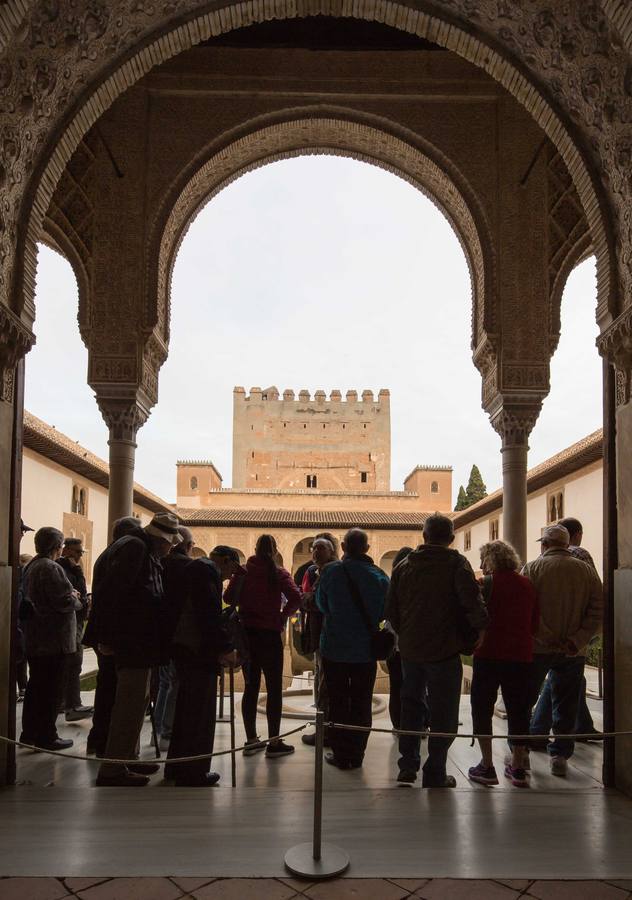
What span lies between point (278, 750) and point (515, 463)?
17.3 feet

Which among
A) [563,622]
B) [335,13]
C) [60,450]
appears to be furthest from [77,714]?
[60,450]

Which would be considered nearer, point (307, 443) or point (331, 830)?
point (331, 830)

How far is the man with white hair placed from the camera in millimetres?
4324

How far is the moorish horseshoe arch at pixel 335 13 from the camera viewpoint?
4039 millimetres

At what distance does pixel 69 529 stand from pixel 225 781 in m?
15.2

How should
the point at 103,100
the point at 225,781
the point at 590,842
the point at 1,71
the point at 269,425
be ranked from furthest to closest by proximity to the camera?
1. the point at 269,425
2. the point at 103,100
3. the point at 225,781
4. the point at 1,71
5. the point at 590,842

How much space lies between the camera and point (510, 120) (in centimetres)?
846

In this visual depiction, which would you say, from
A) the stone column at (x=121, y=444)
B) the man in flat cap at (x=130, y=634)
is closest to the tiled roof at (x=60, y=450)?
the stone column at (x=121, y=444)

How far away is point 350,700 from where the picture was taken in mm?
4582

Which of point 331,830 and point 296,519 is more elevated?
point 296,519

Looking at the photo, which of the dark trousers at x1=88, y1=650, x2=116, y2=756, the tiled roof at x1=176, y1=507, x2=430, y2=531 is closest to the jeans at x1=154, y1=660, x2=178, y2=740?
the dark trousers at x1=88, y1=650, x2=116, y2=756

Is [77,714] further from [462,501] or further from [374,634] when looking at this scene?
[462,501]

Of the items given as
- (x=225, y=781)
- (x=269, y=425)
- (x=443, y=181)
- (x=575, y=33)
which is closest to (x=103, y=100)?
(x=575, y=33)

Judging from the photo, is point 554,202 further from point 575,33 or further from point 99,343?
→ point 99,343
